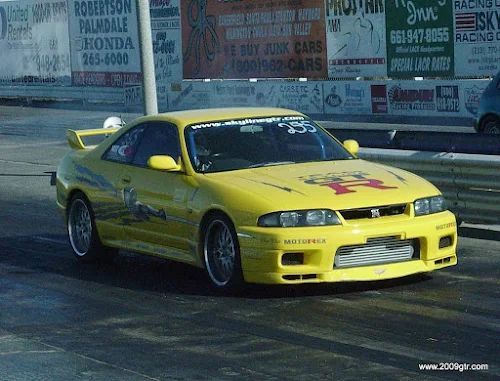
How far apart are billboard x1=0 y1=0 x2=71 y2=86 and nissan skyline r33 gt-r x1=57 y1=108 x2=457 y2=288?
3497 centimetres

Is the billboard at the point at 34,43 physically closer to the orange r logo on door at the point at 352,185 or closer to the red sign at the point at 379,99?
the red sign at the point at 379,99

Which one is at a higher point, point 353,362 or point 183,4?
point 183,4

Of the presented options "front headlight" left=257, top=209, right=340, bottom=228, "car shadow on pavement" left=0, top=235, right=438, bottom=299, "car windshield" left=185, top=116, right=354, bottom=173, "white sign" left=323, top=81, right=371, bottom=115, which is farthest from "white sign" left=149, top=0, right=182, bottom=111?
"front headlight" left=257, top=209, right=340, bottom=228

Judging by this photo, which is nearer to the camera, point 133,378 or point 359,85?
point 133,378

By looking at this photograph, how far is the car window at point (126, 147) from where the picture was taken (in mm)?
11188

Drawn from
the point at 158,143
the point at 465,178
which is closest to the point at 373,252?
the point at 158,143

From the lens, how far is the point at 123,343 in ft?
26.9

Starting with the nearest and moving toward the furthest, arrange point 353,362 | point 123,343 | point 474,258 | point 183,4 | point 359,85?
1. point 353,362
2. point 123,343
3. point 474,258
4. point 359,85
5. point 183,4

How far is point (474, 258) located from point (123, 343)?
3.87 meters

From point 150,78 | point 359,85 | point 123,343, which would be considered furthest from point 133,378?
point 359,85

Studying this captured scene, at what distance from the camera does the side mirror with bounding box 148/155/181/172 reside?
33.7 ft

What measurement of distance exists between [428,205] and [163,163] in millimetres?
2147

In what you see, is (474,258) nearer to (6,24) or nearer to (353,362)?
(353,362)

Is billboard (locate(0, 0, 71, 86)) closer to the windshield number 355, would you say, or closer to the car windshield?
the windshield number 355
